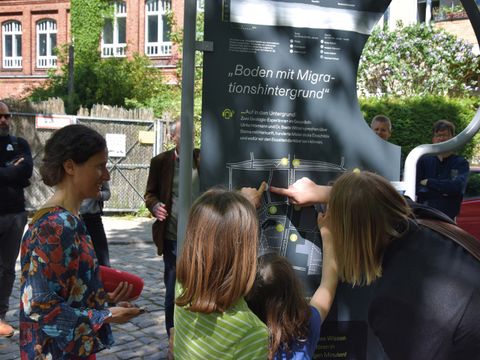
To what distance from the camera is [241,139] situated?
7.92 ft

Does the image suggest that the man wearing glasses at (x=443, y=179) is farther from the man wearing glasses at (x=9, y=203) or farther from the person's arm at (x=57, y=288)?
the person's arm at (x=57, y=288)

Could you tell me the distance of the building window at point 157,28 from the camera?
2536 cm

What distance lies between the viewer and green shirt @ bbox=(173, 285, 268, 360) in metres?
1.83

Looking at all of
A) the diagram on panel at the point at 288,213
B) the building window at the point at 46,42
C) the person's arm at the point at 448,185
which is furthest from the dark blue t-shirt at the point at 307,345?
the building window at the point at 46,42

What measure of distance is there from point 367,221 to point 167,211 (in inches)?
121

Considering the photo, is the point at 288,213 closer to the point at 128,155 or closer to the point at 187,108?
the point at 187,108

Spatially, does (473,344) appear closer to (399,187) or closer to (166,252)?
(399,187)

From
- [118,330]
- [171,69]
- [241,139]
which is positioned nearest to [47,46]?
[171,69]

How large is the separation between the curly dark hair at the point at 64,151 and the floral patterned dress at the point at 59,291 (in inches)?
6.7

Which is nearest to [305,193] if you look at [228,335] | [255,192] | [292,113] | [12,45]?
[255,192]

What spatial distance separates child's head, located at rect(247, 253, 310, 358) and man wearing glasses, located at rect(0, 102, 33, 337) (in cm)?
360

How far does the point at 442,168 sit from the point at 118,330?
146 inches

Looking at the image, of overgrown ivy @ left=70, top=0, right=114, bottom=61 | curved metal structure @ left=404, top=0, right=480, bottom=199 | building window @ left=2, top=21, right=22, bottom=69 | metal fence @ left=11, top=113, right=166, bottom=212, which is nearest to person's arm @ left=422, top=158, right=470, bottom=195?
curved metal structure @ left=404, top=0, right=480, bottom=199

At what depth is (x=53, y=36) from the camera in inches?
1110
